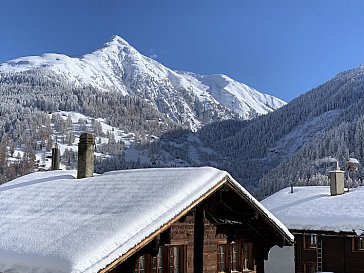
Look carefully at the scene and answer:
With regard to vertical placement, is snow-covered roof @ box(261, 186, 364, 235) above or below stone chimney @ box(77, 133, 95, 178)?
below

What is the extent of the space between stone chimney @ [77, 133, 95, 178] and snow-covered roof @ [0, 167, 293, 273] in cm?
57

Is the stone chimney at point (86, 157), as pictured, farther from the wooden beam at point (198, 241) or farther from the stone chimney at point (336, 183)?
the stone chimney at point (336, 183)

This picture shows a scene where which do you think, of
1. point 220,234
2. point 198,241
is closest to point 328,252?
point 220,234

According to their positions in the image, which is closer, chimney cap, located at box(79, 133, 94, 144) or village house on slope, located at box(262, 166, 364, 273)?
chimney cap, located at box(79, 133, 94, 144)

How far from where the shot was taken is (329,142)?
186000 millimetres

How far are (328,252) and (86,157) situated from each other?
18.7m

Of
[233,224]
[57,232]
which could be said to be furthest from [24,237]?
[233,224]

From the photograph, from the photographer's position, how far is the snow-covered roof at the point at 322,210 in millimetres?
29406

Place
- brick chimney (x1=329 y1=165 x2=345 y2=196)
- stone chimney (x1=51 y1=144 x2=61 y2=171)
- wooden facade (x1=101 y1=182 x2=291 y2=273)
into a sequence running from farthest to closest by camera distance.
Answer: brick chimney (x1=329 y1=165 x2=345 y2=196) → stone chimney (x1=51 y1=144 x2=61 y2=171) → wooden facade (x1=101 y1=182 x2=291 y2=273)

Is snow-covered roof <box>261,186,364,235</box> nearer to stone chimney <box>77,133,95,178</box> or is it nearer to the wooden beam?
the wooden beam

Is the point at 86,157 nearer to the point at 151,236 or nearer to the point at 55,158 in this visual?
the point at 151,236

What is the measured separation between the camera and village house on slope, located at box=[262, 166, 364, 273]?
95.8 ft

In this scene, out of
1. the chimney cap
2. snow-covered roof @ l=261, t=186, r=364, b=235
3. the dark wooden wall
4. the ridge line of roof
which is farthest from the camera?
snow-covered roof @ l=261, t=186, r=364, b=235

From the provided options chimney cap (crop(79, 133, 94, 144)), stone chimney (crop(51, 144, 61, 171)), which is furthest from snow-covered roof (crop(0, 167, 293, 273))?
stone chimney (crop(51, 144, 61, 171))
